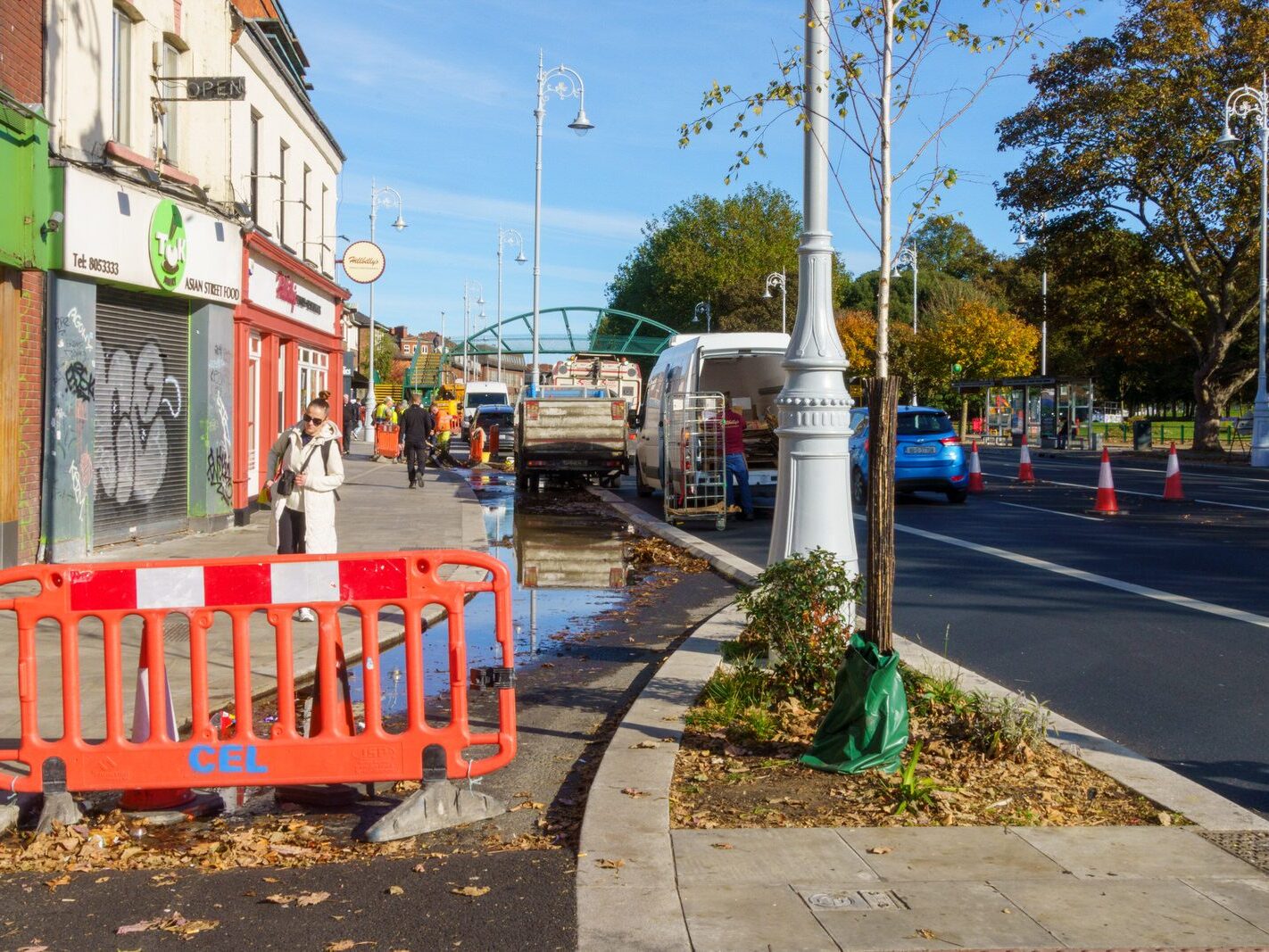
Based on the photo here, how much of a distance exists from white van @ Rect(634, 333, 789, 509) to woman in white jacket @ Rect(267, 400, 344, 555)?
28.2ft

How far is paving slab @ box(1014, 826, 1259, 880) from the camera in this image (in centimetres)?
438

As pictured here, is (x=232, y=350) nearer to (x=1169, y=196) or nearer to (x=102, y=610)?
(x=102, y=610)

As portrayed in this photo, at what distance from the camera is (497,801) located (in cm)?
527

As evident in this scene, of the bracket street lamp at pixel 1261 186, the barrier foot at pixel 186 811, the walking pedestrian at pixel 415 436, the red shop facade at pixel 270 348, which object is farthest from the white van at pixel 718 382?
the bracket street lamp at pixel 1261 186

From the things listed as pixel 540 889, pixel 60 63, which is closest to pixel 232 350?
pixel 60 63

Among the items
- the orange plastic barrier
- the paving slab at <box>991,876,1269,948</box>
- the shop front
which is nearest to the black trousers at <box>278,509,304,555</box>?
the shop front

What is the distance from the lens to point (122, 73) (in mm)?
14102

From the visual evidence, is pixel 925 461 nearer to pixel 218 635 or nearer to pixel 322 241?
pixel 322 241

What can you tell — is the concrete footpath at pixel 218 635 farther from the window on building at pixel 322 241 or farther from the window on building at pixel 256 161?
the window on building at pixel 322 241

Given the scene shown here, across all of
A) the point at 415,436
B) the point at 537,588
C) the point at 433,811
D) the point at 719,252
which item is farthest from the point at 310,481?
the point at 719,252

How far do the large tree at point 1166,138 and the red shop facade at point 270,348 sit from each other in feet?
78.1

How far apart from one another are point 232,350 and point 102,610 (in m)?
12.9

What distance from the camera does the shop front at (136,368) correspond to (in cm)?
1217

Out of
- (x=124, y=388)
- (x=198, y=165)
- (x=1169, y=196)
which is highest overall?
(x=1169, y=196)
